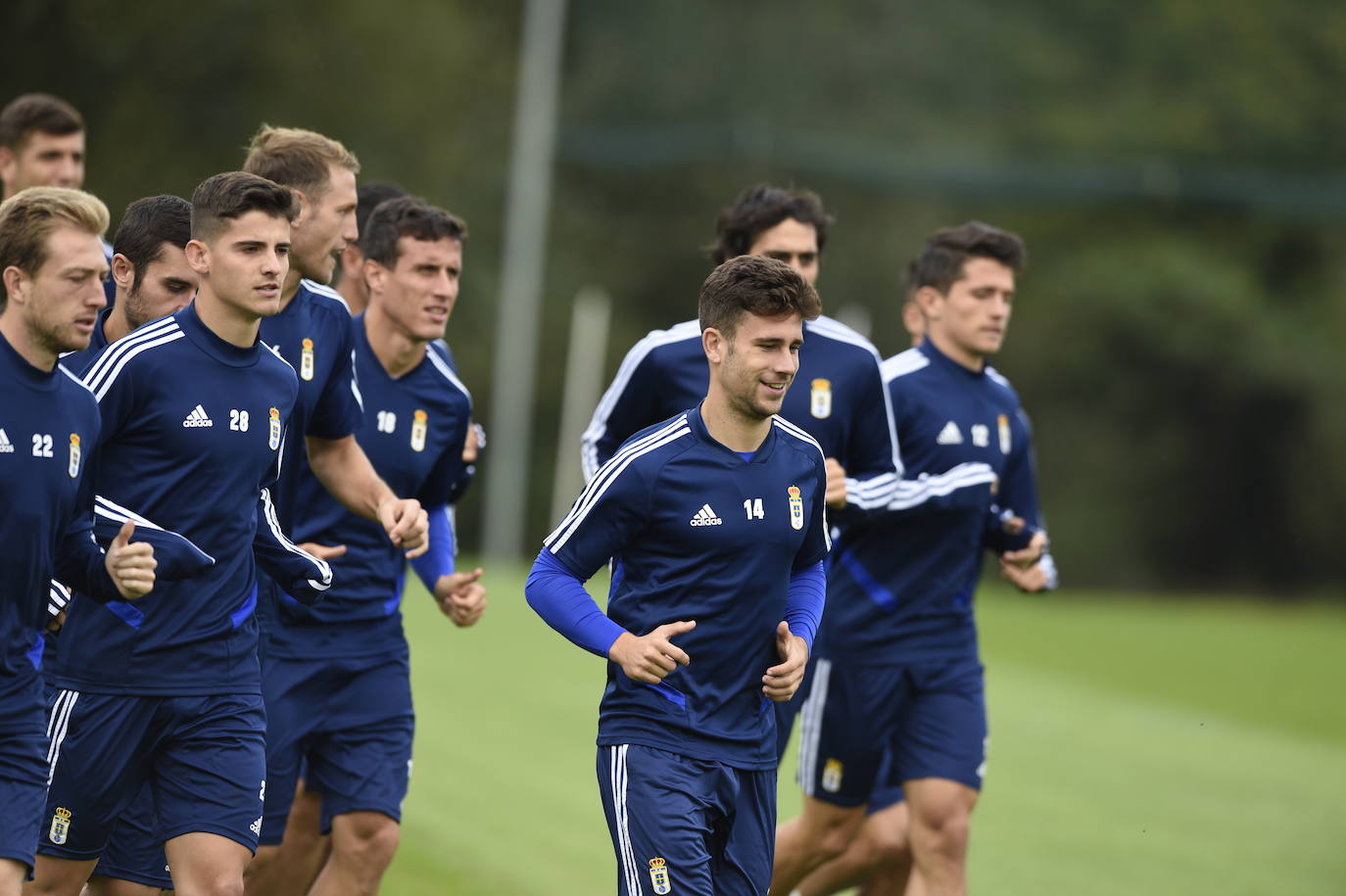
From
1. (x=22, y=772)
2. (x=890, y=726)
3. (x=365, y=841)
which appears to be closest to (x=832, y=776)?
(x=890, y=726)

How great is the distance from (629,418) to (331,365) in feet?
3.86

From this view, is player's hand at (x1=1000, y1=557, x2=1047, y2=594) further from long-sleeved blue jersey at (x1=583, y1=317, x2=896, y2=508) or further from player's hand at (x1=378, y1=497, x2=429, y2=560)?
player's hand at (x1=378, y1=497, x2=429, y2=560)

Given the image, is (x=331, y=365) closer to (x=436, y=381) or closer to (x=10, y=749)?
(x=436, y=381)

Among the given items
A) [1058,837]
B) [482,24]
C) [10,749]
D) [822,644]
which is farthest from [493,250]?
[10,749]

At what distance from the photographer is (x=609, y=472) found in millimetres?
5805

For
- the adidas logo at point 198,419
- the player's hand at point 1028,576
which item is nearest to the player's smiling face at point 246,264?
the adidas logo at point 198,419

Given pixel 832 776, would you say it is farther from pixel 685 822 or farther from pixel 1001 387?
pixel 685 822

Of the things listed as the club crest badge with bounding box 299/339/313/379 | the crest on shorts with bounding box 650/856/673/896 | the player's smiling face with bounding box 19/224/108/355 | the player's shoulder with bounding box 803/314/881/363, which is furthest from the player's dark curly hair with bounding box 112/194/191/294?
the crest on shorts with bounding box 650/856/673/896

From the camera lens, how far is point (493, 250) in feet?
123

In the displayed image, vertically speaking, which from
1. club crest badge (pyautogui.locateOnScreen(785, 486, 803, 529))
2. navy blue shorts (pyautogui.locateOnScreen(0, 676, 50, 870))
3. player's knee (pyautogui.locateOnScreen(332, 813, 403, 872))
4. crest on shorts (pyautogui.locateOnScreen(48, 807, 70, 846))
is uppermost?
club crest badge (pyautogui.locateOnScreen(785, 486, 803, 529))

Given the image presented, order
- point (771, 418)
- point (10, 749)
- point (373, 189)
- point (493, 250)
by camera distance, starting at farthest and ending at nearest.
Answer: point (493, 250) < point (373, 189) < point (771, 418) < point (10, 749)

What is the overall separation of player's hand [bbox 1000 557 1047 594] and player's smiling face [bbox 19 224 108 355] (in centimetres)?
424

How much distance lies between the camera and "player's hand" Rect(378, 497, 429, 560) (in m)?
6.38

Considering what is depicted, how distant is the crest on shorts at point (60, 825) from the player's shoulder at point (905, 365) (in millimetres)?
3684
